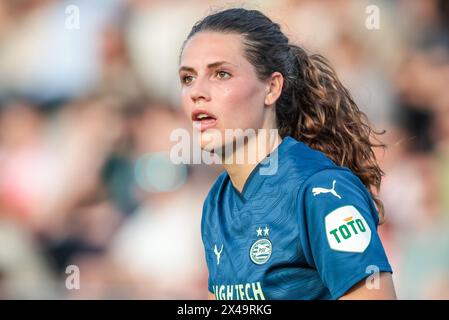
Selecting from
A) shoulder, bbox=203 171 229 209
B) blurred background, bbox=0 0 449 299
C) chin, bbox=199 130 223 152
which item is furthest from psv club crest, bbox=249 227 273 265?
blurred background, bbox=0 0 449 299

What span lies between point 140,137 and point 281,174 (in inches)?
97.0

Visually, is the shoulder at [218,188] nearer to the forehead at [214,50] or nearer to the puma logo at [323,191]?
the forehead at [214,50]

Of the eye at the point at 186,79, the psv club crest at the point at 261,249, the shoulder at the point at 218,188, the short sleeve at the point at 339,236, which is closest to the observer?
the short sleeve at the point at 339,236

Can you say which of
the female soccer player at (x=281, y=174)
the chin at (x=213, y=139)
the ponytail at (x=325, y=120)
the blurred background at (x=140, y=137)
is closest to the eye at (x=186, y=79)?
the female soccer player at (x=281, y=174)

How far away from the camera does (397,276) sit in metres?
4.38

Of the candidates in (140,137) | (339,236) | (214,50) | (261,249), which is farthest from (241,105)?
(140,137)

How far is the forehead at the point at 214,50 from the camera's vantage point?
2.54m

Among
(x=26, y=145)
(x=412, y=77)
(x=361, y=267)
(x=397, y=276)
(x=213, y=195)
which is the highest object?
(x=412, y=77)

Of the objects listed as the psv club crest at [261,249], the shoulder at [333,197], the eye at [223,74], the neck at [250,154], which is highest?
the eye at [223,74]

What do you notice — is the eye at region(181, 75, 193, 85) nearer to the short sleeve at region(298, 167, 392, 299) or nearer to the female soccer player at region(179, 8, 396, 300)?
the female soccer player at region(179, 8, 396, 300)
